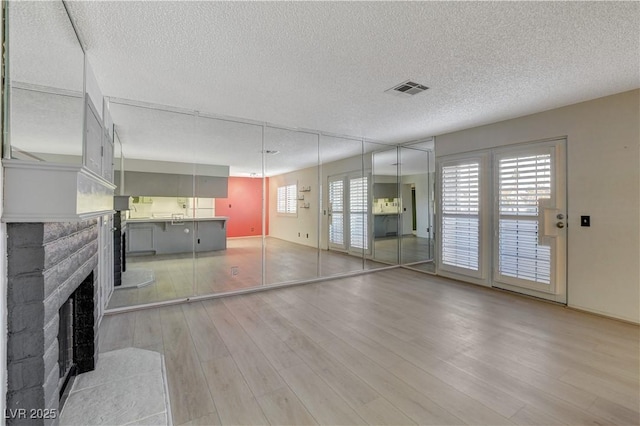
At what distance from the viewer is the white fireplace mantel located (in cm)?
121

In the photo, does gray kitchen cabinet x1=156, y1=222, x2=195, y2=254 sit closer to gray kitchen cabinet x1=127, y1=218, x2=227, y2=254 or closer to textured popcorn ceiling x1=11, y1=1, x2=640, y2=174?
gray kitchen cabinet x1=127, y1=218, x2=227, y2=254

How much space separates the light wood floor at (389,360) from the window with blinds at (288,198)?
210 cm

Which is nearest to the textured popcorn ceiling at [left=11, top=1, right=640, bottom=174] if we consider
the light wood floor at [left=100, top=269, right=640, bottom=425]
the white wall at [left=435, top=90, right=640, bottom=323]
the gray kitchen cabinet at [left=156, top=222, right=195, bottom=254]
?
the white wall at [left=435, top=90, right=640, bottom=323]

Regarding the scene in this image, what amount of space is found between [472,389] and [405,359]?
51 cm

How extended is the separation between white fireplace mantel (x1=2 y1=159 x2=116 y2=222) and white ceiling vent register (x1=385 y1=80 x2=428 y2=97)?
8.99 feet

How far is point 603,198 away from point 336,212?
386 cm

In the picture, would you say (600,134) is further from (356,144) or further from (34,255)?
(34,255)

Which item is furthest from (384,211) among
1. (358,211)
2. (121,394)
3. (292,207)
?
(121,394)

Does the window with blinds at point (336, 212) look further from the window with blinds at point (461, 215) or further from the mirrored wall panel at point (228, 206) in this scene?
the window with blinds at point (461, 215)

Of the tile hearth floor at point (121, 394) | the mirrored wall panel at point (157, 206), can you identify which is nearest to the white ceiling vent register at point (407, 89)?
the mirrored wall panel at point (157, 206)

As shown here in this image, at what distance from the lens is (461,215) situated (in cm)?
469

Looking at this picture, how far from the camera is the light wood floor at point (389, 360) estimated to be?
173cm

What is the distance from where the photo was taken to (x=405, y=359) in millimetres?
2305

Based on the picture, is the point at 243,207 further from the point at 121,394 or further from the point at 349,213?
the point at 121,394
